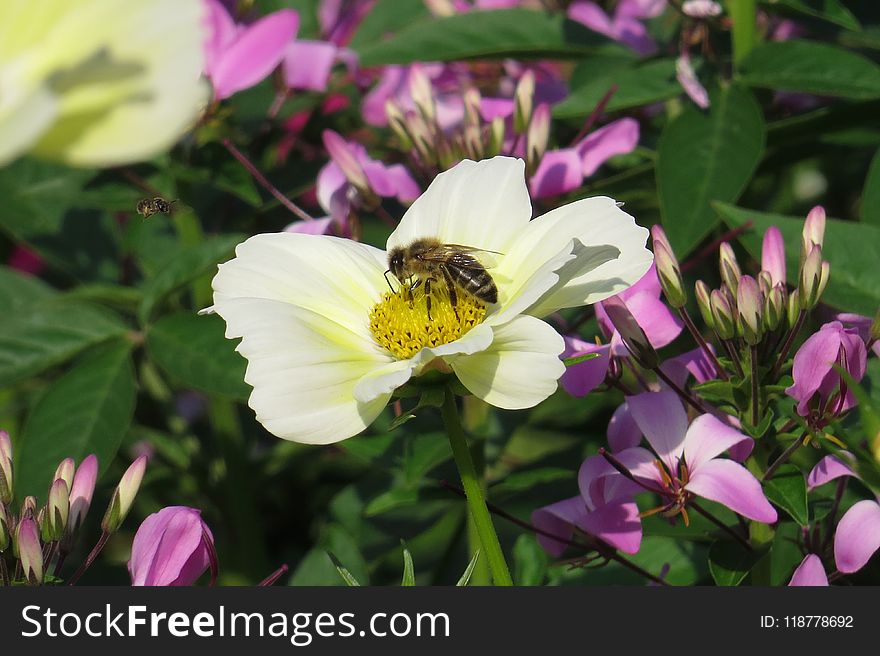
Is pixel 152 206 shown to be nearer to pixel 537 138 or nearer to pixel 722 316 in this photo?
pixel 537 138

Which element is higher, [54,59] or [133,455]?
[133,455]

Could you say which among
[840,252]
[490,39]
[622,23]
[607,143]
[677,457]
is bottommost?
[677,457]

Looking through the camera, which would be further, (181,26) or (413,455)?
(413,455)

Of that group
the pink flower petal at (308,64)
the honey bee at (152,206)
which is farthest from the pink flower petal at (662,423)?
the pink flower petal at (308,64)

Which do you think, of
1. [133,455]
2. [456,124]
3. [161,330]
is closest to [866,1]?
[456,124]

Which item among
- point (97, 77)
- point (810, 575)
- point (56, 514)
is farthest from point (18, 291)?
point (97, 77)

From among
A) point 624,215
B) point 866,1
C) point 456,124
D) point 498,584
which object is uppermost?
point 866,1

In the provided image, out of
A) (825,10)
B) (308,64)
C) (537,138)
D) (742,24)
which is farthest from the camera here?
(308,64)

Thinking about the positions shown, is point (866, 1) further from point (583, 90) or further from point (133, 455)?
point (133, 455)
